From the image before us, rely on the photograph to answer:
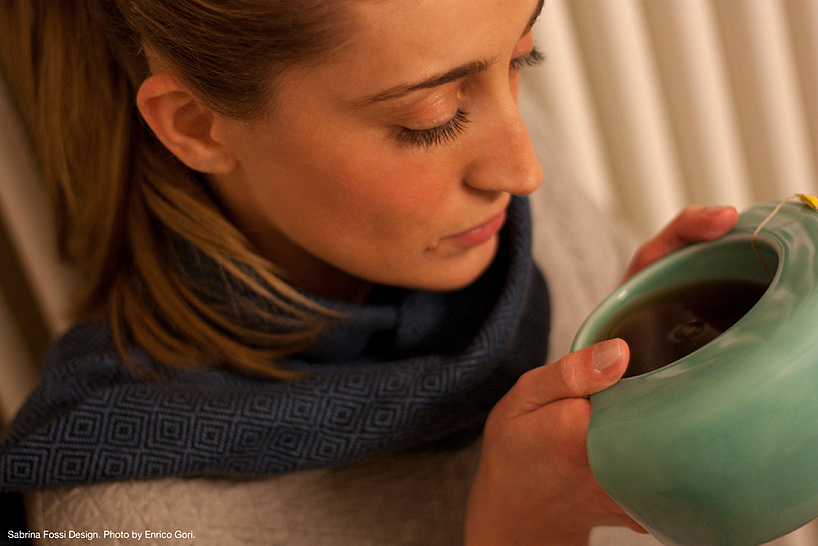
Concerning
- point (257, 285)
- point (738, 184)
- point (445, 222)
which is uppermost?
point (445, 222)

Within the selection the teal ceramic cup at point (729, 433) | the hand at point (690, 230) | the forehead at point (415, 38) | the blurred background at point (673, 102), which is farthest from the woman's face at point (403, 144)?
the blurred background at point (673, 102)

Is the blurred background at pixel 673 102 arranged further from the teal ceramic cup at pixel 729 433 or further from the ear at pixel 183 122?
the teal ceramic cup at pixel 729 433

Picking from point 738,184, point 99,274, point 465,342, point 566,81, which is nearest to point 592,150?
point 566,81

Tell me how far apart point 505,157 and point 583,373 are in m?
0.26

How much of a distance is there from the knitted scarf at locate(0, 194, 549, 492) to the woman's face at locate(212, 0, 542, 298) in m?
0.10

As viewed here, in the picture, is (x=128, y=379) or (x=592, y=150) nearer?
(x=128, y=379)

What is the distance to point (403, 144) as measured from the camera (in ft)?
2.13

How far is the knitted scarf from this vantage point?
0.71 meters

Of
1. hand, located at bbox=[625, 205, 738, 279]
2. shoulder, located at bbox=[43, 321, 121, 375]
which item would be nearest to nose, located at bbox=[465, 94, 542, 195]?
hand, located at bbox=[625, 205, 738, 279]

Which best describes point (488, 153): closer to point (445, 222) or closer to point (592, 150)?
point (445, 222)

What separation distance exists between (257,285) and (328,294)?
0.18 metres

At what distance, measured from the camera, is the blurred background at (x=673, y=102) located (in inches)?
49.1

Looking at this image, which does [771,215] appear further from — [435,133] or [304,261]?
[304,261]

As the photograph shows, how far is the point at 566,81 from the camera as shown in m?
1.33
